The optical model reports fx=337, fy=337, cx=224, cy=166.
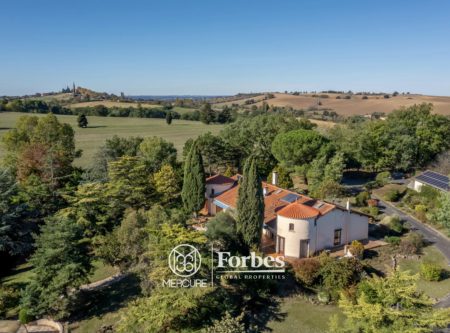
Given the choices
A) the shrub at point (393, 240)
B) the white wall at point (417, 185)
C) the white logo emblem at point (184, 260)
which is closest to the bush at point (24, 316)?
the white logo emblem at point (184, 260)

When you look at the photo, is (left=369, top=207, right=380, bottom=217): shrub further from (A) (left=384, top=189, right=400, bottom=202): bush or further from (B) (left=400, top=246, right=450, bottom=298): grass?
(B) (left=400, top=246, right=450, bottom=298): grass

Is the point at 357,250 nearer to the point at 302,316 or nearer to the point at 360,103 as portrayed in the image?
the point at 302,316

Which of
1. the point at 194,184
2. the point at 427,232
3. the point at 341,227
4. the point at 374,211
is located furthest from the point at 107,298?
the point at 427,232

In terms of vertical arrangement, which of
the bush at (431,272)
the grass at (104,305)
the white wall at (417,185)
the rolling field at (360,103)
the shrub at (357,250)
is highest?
the rolling field at (360,103)

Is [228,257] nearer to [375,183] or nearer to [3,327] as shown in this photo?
[3,327]

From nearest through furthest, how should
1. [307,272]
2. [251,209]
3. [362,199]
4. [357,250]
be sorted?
[307,272] < [251,209] < [357,250] < [362,199]

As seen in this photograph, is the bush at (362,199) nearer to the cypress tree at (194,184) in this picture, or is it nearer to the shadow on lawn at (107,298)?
the cypress tree at (194,184)
